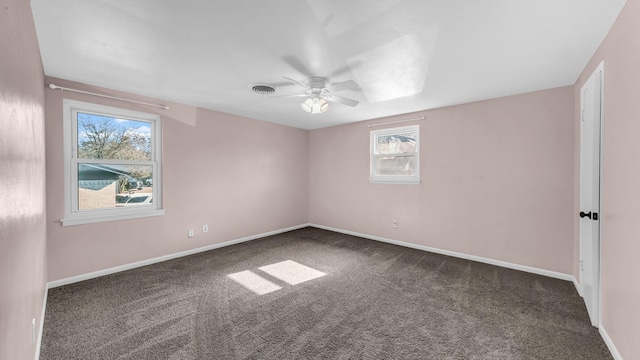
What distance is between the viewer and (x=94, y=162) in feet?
10.2

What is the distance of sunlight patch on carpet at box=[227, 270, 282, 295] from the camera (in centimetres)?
282

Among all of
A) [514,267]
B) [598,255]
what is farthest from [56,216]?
[514,267]

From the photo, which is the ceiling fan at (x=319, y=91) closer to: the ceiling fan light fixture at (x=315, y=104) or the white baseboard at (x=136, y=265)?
the ceiling fan light fixture at (x=315, y=104)

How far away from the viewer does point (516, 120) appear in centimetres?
332

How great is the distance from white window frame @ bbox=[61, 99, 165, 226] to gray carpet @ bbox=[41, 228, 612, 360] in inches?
29.0

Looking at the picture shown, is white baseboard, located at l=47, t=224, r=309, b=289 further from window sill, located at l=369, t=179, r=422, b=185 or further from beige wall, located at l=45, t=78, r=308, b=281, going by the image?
window sill, located at l=369, t=179, r=422, b=185

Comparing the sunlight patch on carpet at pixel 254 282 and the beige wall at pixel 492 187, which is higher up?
the beige wall at pixel 492 187

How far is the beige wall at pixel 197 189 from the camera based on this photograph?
2855 mm

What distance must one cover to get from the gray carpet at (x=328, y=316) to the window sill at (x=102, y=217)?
69 cm

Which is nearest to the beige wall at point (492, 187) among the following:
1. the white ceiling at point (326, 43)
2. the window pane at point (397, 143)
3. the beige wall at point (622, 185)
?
the window pane at point (397, 143)

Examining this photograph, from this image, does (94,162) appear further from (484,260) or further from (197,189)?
(484,260)

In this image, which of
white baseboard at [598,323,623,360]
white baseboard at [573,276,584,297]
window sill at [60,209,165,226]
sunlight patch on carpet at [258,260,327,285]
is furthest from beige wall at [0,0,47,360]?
white baseboard at [573,276,584,297]

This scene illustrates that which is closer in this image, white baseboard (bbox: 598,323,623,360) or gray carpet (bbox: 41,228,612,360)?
white baseboard (bbox: 598,323,623,360)

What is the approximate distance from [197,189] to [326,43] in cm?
306
